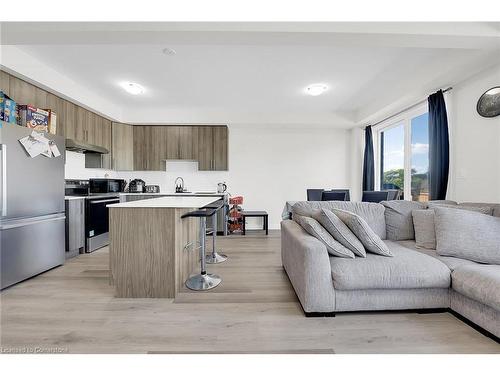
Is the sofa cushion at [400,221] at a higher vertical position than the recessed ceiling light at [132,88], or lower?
lower

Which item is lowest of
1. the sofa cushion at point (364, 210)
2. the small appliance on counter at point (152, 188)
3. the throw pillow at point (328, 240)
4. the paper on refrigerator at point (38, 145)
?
the throw pillow at point (328, 240)

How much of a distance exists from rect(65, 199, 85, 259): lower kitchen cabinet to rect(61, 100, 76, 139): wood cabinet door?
41.2 inches

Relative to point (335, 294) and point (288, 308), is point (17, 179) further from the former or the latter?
point (335, 294)

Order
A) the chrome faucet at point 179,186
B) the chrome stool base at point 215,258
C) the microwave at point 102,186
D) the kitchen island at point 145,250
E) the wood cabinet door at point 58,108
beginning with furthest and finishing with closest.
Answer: the chrome faucet at point 179,186 < the microwave at point 102,186 < the wood cabinet door at point 58,108 < the chrome stool base at point 215,258 < the kitchen island at point 145,250

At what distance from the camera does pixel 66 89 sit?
337 centimetres

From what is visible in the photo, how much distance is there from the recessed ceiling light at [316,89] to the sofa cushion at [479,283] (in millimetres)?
2982

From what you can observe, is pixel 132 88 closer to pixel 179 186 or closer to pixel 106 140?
pixel 106 140

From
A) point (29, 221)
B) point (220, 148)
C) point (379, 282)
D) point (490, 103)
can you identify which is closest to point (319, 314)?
point (379, 282)

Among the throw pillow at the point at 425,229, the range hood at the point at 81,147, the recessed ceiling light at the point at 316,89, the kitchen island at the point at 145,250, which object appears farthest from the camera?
the recessed ceiling light at the point at 316,89

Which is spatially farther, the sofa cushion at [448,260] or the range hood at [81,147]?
the range hood at [81,147]

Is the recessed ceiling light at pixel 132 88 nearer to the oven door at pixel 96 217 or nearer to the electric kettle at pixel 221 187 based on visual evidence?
the oven door at pixel 96 217

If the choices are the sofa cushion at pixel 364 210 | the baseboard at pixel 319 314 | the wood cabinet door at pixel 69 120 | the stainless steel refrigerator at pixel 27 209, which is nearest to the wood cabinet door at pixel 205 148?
the wood cabinet door at pixel 69 120

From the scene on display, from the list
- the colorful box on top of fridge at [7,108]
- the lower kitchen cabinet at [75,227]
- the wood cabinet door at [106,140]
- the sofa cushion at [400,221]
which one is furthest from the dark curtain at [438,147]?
the wood cabinet door at [106,140]

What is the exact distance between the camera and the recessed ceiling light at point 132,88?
3.65 m
